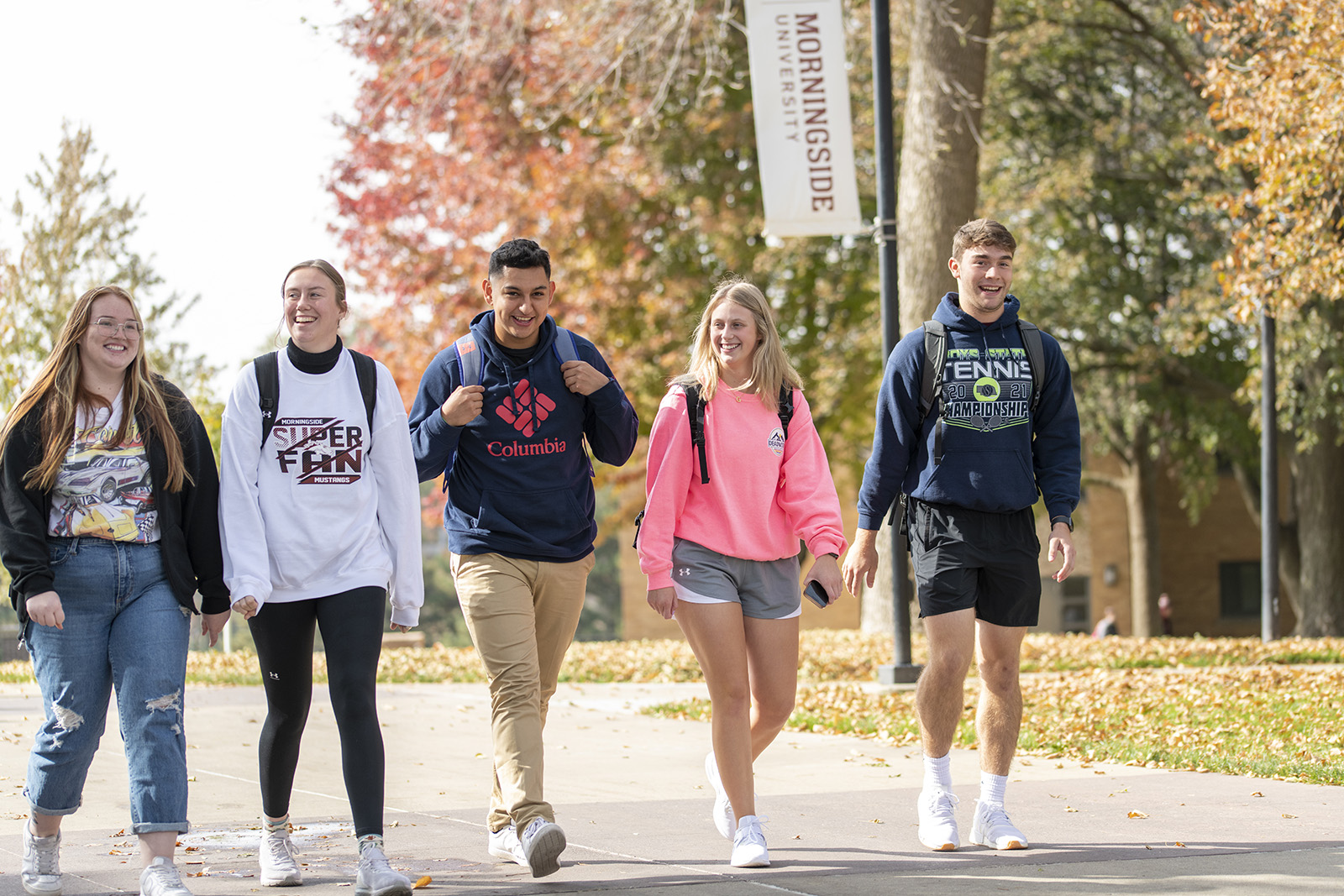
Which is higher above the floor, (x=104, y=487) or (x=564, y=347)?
(x=564, y=347)

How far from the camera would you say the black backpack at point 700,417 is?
16.5ft

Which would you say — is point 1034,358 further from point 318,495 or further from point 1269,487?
point 1269,487

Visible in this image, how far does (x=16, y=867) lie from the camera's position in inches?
191

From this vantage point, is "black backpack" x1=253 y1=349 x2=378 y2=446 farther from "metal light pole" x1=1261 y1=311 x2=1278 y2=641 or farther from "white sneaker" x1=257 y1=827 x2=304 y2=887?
"metal light pole" x1=1261 y1=311 x2=1278 y2=641

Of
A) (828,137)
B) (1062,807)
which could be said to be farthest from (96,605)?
(828,137)

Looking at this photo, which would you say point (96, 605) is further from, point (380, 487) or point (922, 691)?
point (922, 691)

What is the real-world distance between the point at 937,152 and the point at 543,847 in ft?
34.4

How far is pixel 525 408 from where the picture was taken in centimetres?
493

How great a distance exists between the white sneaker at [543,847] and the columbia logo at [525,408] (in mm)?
1329

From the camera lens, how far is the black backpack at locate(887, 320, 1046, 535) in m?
5.24

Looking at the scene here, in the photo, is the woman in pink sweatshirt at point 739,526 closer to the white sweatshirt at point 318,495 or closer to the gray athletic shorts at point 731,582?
the gray athletic shorts at point 731,582

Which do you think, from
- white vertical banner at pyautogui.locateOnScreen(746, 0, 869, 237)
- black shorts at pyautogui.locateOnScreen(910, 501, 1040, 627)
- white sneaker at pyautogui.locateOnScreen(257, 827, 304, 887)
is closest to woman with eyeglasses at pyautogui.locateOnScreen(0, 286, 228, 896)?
white sneaker at pyautogui.locateOnScreen(257, 827, 304, 887)

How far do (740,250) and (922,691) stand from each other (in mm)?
16916

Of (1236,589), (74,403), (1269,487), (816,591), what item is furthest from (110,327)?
(1236,589)
